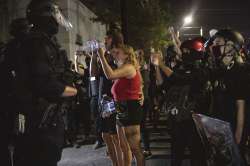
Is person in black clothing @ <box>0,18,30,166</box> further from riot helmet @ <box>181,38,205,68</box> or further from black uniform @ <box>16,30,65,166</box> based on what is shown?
riot helmet @ <box>181,38,205,68</box>

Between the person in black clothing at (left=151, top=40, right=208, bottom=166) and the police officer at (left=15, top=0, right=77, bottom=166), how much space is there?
6.35 ft

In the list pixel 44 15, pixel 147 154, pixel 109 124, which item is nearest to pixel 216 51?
pixel 44 15

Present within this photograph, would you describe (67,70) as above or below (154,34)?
below

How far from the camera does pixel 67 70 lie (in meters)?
3.90

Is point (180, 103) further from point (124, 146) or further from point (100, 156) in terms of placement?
point (100, 156)

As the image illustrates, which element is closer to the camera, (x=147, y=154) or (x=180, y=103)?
(x=180, y=103)

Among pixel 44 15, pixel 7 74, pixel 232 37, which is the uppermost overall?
pixel 44 15

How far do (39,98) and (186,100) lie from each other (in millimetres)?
2206

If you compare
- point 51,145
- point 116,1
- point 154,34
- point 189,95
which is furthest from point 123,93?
point 154,34

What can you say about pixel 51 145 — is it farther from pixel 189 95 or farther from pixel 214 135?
pixel 189 95

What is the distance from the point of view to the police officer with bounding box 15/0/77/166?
3.60m

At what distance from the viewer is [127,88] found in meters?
5.64

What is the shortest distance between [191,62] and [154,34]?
934 inches

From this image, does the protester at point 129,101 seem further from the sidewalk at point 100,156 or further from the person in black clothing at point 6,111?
the sidewalk at point 100,156
